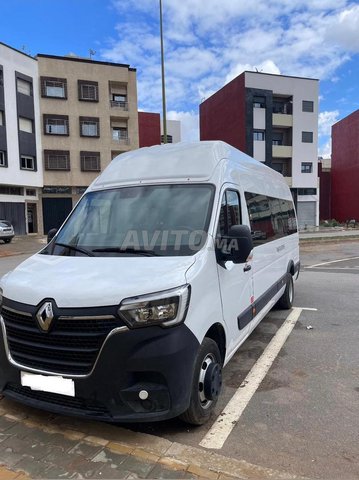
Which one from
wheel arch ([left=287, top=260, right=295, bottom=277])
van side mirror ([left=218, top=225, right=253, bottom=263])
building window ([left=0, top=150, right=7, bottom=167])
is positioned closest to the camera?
van side mirror ([left=218, top=225, right=253, bottom=263])

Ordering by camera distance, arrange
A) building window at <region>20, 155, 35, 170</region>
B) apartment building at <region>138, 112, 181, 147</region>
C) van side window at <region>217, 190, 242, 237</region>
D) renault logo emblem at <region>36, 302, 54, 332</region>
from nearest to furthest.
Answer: renault logo emblem at <region>36, 302, 54, 332</region> < van side window at <region>217, 190, 242, 237</region> < building window at <region>20, 155, 35, 170</region> < apartment building at <region>138, 112, 181, 147</region>

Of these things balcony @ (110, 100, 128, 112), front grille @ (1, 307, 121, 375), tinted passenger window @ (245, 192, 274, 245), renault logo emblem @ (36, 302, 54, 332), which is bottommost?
front grille @ (1, 307, 121, 375)

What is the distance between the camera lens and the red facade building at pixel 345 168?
1836 inches

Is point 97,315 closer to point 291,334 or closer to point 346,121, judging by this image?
point 291,334

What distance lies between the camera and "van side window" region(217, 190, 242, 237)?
3.76m

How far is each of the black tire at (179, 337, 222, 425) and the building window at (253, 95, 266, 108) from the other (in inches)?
1585

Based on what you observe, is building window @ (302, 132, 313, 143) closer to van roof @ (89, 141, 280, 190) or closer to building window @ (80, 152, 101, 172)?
building window @ (80, 152, 101, 172)

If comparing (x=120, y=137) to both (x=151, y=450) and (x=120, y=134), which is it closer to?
(x=120, y=134)

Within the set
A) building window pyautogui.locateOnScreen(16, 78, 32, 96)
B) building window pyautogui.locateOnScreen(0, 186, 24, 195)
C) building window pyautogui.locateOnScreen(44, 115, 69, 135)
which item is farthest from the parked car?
building window pyautogui.locateOnScreen(16, 78, 32, 96)

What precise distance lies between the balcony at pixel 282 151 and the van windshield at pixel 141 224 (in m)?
39.7

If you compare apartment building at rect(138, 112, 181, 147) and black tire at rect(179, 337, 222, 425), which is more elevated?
apartment building at rect(138, 112, 181, 147)

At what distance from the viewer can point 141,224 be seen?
12.5 ft

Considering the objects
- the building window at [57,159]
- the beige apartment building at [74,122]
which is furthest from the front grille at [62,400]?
the building window at [57,159]

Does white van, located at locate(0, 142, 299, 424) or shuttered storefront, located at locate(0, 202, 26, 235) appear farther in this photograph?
shuttered storefront, located at locate(0, 202, 26, 235)
